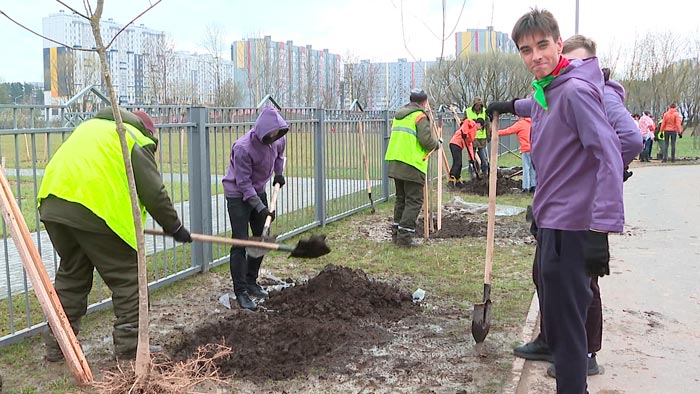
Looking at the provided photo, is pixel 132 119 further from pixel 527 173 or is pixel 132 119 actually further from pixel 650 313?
pixel 527 173

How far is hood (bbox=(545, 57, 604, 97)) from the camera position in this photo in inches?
124

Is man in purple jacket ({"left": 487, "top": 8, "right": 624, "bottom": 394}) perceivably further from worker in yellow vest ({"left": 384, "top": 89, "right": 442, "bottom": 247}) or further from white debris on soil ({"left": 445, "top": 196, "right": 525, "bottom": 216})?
white debris on soil ({"left": 445, "top": 196, "right": 525, "bottom": 216})

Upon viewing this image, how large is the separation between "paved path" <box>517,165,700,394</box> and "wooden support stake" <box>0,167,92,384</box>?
259 cm

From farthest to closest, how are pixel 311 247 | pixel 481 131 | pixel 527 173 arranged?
pixel 481 131 < pixel 527 173 < pixel 311 247

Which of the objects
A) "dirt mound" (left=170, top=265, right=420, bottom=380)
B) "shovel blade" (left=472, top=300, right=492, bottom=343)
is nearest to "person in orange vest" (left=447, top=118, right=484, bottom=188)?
"dirt mound" (left=170, top=265, right=420, bottom=380)

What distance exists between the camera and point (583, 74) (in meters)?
3.16

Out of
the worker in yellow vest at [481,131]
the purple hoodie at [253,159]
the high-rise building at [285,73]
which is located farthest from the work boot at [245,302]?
the high-rise building at [285,73]

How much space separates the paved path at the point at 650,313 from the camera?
4.02 meters

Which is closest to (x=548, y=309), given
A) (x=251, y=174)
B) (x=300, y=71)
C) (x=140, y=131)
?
(x=140, y=131)

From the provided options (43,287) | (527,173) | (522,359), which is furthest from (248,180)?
(527,173)

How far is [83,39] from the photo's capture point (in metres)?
21.7

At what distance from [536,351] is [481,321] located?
1.32 ft

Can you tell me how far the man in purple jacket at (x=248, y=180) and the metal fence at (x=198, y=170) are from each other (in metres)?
0.61

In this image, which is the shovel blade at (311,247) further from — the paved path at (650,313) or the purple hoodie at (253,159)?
the paved path at (650,313)
